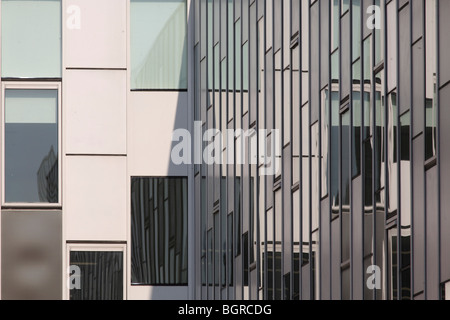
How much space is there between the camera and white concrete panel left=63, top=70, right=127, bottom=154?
1160 inches

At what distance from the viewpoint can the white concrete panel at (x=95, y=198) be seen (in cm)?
2931

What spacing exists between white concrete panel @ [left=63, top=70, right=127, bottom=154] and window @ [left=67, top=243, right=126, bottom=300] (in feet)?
7.14

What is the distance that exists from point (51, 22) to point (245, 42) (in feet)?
24.3

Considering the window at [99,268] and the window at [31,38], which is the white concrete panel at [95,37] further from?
the window at [99,268]

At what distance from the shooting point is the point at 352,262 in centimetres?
1725

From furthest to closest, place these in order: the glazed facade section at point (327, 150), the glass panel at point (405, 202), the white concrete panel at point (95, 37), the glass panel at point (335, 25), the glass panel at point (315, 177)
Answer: the white concrete panel at point (95, 37)
the glass panel at point (315, 177)
the glass panel at point (335, 25)
the glass panel at point (405, 202)
the glazed facade section at point (327, 150)

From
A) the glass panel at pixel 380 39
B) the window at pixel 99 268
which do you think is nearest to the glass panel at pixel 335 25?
the glass panel at pixel 380 39

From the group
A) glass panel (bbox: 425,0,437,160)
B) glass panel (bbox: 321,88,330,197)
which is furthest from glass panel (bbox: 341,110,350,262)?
glass panel (bbox: 425,0,437,160)

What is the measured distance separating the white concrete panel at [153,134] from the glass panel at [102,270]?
198 cm

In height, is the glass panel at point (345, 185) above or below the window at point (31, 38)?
below

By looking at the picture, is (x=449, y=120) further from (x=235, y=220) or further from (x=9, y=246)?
(x=9, y=246)
